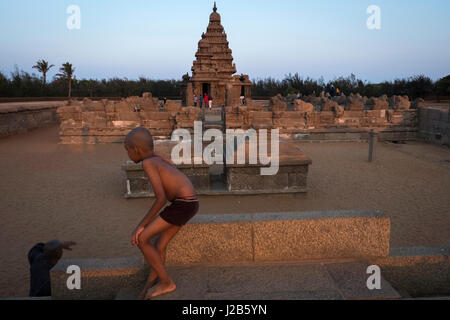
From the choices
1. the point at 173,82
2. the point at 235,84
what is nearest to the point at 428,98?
the point at 235,84

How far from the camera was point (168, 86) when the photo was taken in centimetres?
3706

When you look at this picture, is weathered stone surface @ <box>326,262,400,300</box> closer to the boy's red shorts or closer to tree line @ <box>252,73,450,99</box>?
the boy's red shorts

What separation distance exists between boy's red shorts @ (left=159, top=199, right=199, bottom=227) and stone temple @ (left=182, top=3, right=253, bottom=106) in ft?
67.1

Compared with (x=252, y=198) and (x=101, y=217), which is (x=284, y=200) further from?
(x=101, y=217)

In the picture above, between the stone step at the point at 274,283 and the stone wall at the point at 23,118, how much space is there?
546 inches

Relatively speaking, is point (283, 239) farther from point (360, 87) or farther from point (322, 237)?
point (360, 87)

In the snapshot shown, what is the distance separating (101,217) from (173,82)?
35036mm

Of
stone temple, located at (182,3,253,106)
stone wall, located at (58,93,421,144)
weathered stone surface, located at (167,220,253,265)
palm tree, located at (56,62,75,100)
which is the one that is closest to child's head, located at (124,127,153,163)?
weathered stone surface, located at (167,220,253,265)

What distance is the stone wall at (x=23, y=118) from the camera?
44.5 ft

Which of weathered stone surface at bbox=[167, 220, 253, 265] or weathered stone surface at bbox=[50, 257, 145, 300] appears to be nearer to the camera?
weathered stone surface at bbox=[50, 257, 145, 300]

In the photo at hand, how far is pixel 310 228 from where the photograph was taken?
274 centimetres

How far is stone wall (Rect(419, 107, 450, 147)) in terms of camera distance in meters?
11.6

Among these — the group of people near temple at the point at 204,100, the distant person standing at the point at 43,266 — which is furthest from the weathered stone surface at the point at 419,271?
the group of people near temple at the point at 204,100

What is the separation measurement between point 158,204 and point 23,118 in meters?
15.7
